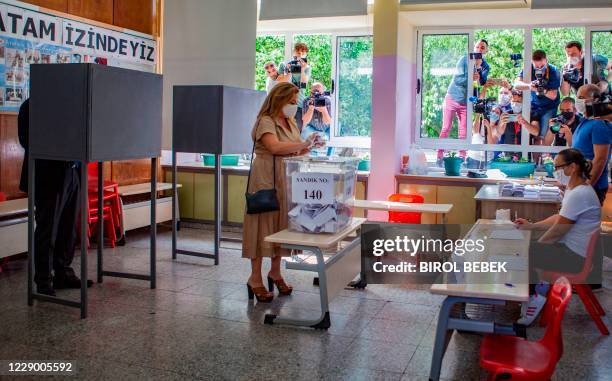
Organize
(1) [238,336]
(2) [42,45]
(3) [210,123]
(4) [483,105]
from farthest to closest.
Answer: (4) [483,105] < (2) [42,45] < (3) [210,123] < (1) [238,336]

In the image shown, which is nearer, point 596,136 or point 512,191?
point 596,136

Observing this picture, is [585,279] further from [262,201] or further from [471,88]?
[471,88]

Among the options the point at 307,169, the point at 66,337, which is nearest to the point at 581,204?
the point at 307,169

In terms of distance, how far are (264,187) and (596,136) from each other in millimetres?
2846

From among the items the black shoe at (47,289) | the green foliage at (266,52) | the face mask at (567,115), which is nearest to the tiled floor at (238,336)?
the black shoe at (47,289)

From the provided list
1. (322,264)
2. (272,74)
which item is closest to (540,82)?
(272,74)

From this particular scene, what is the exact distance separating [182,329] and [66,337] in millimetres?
741

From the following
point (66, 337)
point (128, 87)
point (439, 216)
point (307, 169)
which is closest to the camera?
point (66, 337)

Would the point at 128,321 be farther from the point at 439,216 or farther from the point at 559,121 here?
the point at 559,121

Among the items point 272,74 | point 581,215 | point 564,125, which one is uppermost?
point 272,74

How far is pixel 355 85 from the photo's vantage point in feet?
27.8

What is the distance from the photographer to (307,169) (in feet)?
14.9

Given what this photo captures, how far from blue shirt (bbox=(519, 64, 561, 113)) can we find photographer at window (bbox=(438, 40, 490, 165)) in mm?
596

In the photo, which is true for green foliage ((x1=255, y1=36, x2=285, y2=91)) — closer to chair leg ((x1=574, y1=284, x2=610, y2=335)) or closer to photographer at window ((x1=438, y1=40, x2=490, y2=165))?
photographer at window ((x1=438, y1=40, x2=490, y2=165))
